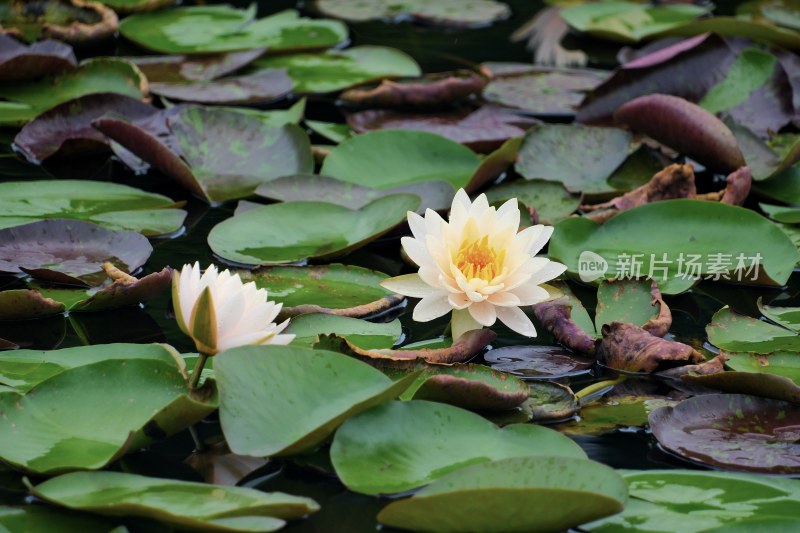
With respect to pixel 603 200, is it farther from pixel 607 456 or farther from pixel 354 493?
pixel 354 493

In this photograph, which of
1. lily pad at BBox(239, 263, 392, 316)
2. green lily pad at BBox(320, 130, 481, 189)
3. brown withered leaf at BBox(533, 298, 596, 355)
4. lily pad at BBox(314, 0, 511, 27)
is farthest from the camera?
lily pad at BBox(314, 0, 511, 27)

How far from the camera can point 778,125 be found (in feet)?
9.64

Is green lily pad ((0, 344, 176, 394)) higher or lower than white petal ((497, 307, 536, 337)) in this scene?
lower

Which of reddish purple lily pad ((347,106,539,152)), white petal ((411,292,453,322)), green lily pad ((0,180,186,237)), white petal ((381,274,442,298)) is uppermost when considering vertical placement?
white petal ((381,274,442,298))

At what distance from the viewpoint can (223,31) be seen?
366cm

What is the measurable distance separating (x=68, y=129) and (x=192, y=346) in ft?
3.70

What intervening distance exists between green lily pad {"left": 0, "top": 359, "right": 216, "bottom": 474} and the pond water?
5cm

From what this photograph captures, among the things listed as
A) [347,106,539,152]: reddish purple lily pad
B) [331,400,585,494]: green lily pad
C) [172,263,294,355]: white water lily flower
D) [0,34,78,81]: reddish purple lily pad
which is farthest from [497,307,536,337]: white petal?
[0,34,78,81]: reddish purple lily pad

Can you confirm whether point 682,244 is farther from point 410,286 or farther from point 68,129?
point 68,129

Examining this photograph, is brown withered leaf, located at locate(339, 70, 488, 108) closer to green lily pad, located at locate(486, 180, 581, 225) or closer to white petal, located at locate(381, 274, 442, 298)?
green lily pad, located at locate(486, 180, 581, 225)

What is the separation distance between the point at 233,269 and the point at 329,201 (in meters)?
0.38

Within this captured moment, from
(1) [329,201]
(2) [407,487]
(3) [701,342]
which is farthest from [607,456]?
(1) [329,201]

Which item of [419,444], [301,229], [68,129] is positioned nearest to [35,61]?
[68,129]

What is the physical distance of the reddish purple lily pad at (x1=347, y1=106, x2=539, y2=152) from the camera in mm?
2842
